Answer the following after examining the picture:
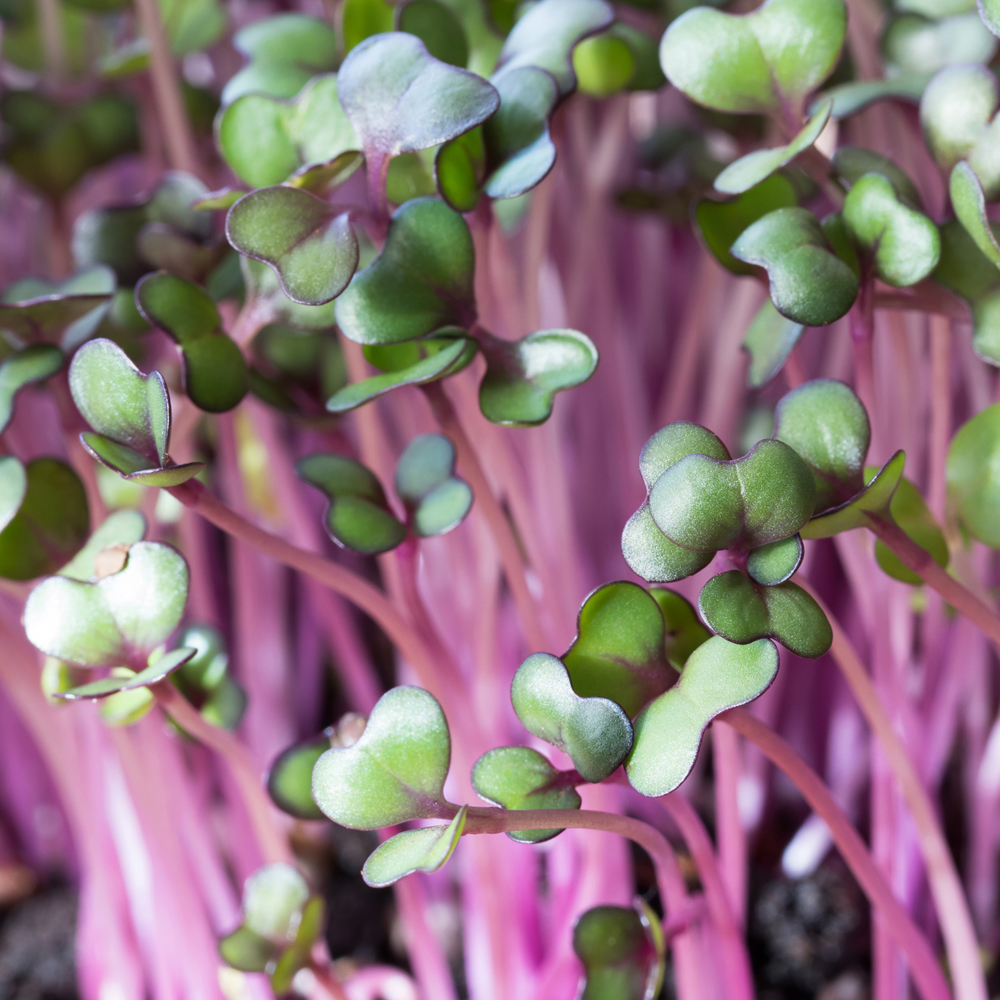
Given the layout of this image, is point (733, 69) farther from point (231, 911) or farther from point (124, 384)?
point (231, 911)

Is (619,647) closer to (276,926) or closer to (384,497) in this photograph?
(384,497)

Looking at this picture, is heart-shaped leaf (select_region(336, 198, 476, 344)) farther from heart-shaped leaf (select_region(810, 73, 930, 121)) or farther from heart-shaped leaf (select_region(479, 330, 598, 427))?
heart-shaped leaf (select_region(810, 73, 930, 121))

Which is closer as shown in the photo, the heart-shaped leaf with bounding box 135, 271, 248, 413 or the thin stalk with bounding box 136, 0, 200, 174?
the heart-shaped leaf with bounding box 135, 271, 248, 413

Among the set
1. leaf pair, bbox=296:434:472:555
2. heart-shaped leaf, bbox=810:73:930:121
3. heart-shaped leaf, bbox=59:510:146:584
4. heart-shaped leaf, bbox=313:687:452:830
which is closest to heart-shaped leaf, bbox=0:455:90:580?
heart-shaped leaf, bbox=59:510:146:584

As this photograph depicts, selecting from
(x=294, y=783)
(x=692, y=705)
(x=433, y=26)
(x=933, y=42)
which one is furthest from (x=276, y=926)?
(x=933, y=42)

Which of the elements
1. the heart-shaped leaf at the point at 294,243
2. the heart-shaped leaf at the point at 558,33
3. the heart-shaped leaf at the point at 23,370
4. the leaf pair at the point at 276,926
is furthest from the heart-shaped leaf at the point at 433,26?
the leaf pair at the point at 276,926

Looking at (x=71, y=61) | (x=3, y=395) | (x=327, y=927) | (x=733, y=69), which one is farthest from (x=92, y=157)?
(x=327, y=927)
